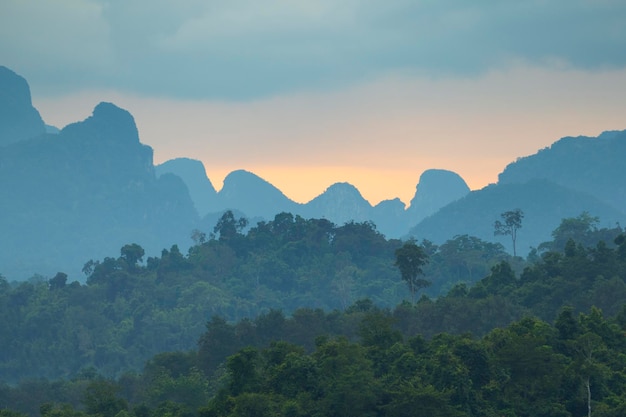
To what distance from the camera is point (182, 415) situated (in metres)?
35.8

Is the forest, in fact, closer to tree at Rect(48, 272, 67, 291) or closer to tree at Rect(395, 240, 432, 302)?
tree at Rect(48, 272, 67, 291)

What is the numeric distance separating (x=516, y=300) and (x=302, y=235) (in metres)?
45.1

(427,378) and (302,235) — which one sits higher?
(302,235)

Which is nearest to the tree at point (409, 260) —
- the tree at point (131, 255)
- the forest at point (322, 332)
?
the forest at point (322, 332)

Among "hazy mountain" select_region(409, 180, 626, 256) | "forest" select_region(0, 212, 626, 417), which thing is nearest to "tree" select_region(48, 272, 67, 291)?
"forest" select_region(0, 212, 626, 417)

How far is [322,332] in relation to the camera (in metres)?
55.2

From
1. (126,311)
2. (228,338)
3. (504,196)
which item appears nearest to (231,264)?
(126,311)

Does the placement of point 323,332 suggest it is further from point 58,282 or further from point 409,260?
point 58,282

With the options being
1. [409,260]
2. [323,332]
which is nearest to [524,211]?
[409,260]

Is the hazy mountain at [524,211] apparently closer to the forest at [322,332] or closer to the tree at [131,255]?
the forest at [322,332]

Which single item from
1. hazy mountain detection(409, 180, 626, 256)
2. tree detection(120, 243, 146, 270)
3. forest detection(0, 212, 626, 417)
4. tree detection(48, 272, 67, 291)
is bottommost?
forest detection(0, 212, 626, 417)

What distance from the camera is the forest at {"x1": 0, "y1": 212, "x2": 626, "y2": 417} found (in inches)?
1335

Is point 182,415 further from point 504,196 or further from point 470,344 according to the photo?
point 504,196

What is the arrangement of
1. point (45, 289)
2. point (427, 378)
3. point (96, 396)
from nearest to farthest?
point (427, 378), point (96, 396), point (45, 289)
